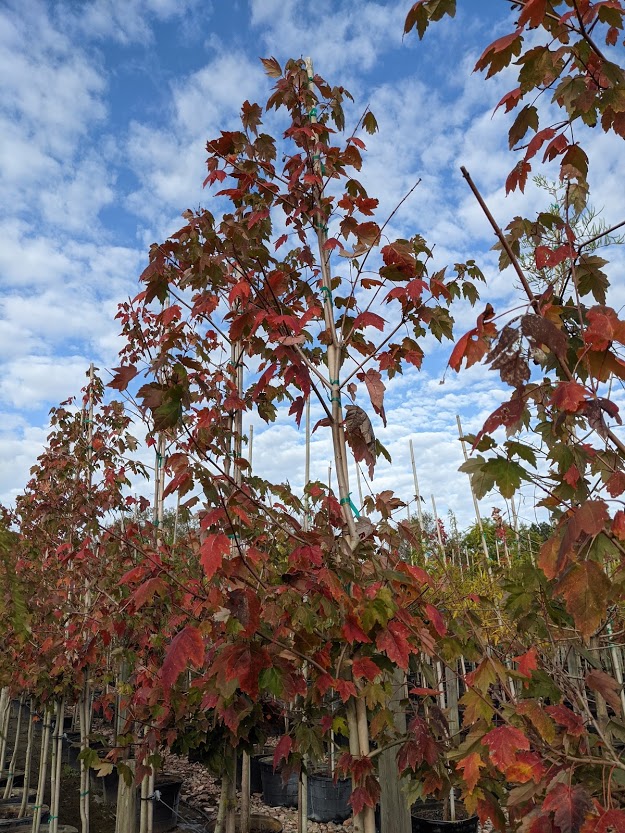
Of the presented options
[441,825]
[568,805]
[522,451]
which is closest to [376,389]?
[522,451]

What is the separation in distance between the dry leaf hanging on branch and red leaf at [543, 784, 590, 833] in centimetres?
116

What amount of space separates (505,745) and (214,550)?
3.28ft

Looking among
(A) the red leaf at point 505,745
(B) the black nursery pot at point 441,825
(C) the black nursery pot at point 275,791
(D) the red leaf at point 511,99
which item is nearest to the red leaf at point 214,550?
(A) the red leaf at point 505,745

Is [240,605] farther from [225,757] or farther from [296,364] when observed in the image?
[225,757]

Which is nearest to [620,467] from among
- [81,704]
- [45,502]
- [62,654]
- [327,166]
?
[327,166]

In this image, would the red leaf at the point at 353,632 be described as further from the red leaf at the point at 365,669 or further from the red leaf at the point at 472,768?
the red leaf at the point at 472,768

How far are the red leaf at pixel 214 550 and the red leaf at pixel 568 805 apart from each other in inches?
41.9

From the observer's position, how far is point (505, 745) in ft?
5.22

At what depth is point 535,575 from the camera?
2.27 meters

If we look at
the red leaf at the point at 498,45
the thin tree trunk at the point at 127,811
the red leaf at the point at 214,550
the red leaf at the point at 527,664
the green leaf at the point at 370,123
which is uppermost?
the green leaf at the point at 370,123

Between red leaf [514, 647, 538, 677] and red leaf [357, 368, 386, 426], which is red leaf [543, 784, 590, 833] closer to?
red leaf [514, 647, 538, 677]

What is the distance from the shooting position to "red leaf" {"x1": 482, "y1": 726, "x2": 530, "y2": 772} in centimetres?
156

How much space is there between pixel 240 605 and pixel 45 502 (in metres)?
4.76

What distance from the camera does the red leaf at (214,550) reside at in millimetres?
1812
